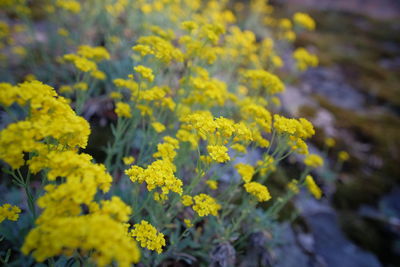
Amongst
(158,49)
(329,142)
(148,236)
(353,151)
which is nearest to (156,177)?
(148,236)

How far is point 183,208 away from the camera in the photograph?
8.71 ft

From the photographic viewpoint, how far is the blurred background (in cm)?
352

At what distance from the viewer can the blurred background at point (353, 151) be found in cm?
352

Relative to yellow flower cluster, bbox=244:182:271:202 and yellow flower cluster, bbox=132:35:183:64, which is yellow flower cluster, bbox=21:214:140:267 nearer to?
yellow flower cluster, bbox=244:182:271:202

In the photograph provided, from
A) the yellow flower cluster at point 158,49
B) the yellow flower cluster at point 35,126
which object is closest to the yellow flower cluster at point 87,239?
the yellow flower cluster at point 35,126

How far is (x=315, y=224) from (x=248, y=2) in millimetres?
14505

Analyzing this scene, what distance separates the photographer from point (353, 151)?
222 inches

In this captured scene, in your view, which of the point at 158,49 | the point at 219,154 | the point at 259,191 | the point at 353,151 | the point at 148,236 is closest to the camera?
the point at 148,236

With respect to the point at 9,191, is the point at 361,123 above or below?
above

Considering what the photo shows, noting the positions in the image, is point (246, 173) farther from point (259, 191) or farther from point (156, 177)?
point (156, 177)

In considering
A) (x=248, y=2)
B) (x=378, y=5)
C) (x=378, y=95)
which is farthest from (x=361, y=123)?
(x=378, y=5)

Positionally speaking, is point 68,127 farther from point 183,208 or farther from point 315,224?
point 315,224

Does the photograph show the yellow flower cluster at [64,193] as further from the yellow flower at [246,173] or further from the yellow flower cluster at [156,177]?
the yellow flower at [246,173]

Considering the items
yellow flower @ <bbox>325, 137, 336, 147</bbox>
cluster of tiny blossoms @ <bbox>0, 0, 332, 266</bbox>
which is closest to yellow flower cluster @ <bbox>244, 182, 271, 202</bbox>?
cluster of tiny blossoms @ <bbox>0, 0, 332, 266</bbox>
